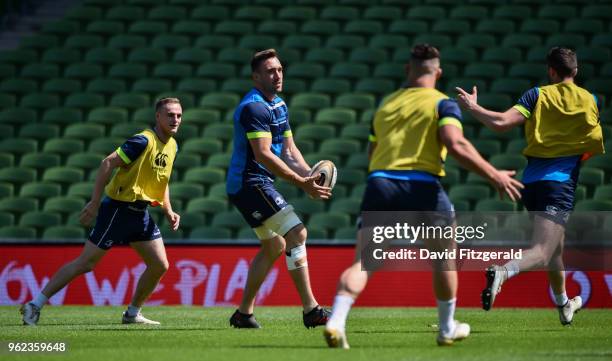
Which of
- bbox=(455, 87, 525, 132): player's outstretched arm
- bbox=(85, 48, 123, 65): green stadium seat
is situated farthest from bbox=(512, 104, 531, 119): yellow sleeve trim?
bbox=(85, 48, 123, 65): green stadium seat

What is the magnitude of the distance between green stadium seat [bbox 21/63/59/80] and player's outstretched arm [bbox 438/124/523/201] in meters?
13.5

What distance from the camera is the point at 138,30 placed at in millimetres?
19578

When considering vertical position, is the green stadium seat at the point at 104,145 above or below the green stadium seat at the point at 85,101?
below

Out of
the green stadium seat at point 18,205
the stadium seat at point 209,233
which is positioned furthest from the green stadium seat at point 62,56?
the stadium seat at point 209,233

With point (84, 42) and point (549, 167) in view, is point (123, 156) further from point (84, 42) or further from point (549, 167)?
point (84, 42)

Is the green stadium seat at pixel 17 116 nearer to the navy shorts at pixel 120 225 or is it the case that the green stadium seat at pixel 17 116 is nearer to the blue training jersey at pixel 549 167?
the navy shorts at pixel 120 225

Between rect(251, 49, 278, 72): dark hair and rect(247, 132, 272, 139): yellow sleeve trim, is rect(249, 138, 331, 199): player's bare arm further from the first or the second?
rect(251, 49, 278, 72): dark hair

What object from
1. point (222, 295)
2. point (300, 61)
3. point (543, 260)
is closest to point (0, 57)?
point (300, 61)

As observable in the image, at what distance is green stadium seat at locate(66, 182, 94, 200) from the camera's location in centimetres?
1559

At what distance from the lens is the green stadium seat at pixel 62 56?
19.1 m

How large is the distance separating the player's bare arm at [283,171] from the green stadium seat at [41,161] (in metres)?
9.21

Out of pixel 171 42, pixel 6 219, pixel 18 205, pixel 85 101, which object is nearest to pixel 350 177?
pixel 18 205

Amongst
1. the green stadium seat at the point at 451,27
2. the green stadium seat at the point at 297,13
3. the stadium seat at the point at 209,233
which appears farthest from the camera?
the green stadium seat at the point at 297,13

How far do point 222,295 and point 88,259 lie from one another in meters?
3.63
